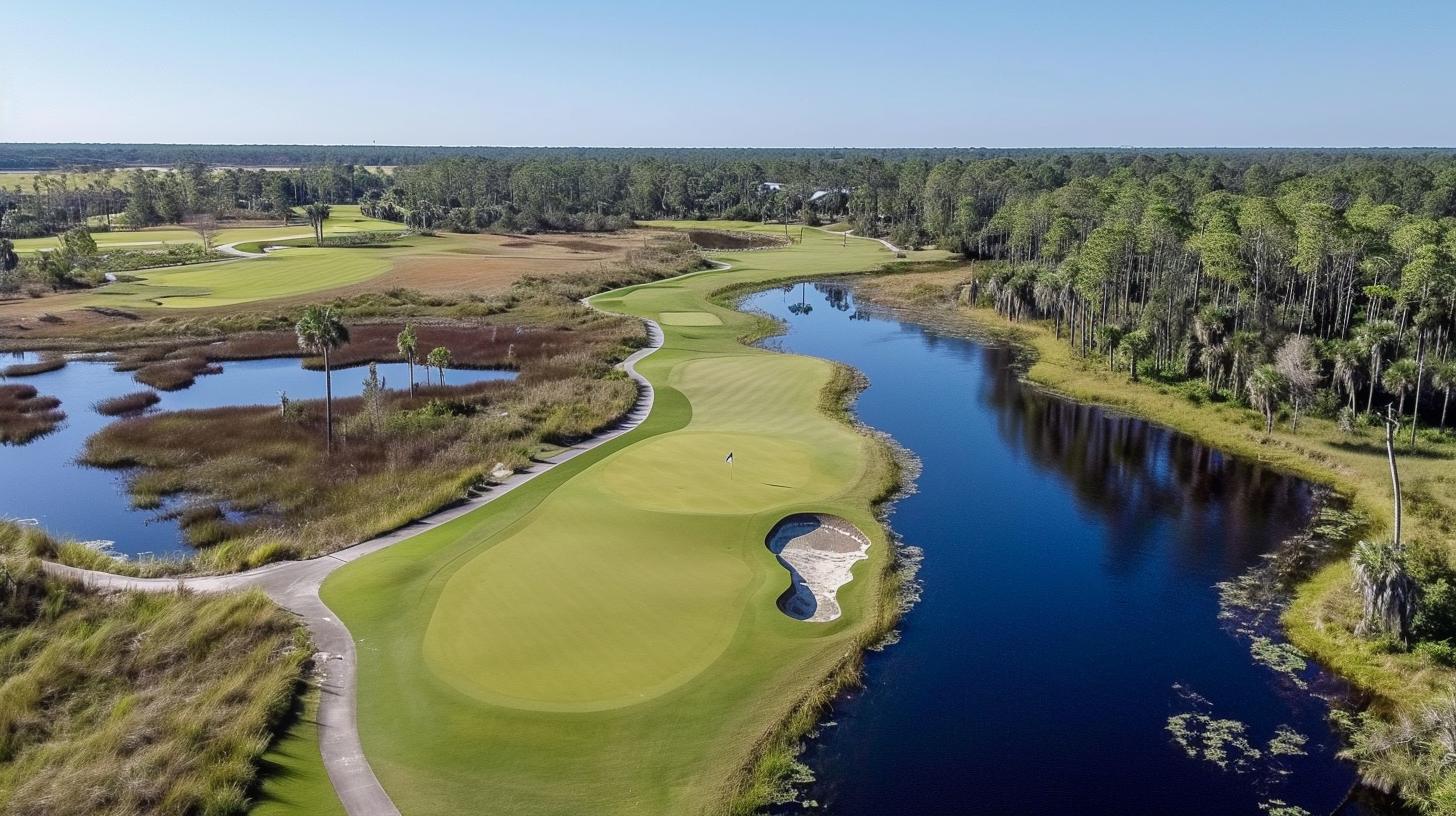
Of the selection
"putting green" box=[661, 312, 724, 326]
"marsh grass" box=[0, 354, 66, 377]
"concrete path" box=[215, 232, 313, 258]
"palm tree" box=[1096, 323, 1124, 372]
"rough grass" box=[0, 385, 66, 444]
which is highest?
"concrete path" box=[215, 232, 313, 258]

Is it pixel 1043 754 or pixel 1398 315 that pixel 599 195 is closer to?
pixel 1398 315

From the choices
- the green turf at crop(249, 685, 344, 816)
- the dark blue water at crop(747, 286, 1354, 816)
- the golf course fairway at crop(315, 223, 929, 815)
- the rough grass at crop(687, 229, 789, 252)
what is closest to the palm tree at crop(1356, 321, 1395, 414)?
the dark blue water at crop(747, 286, 1354, 816)

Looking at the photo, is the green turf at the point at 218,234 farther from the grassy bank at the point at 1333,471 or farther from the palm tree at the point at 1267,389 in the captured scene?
the palm tree at the point at 1267,389

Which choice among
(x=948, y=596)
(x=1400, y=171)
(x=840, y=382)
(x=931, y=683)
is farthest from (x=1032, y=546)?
(x=1400, y=171)

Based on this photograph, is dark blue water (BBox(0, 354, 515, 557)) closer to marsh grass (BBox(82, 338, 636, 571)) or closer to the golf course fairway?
marsh grass (BBox(82, 338, 636, 571))

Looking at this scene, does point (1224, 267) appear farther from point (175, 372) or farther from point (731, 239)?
point (731, 239)

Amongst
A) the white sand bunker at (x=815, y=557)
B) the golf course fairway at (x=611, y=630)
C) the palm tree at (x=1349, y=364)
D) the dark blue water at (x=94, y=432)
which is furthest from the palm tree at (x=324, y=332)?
the palm tree at (x=1349, y=364)
